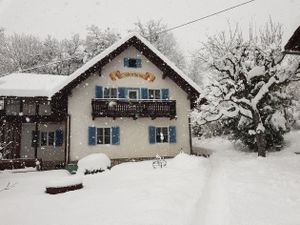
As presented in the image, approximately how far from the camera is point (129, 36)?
20188 mm

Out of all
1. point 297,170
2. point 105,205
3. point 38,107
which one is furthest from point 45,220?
point 38,107

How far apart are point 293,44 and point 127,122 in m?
11.9

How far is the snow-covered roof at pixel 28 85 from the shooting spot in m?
19.4

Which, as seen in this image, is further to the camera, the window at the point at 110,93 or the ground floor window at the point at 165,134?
the ground floor window at the point at 165,134

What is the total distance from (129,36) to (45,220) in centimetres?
1517

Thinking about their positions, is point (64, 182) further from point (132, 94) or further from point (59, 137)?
point (59, 137)

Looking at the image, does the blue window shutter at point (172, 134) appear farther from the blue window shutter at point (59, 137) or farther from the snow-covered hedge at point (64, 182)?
the snow-covered hedge at point (64, 182)

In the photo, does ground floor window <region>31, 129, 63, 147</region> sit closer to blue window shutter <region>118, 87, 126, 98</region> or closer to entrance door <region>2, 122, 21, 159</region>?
entrance door <region>2, 122, 21, 159</region>

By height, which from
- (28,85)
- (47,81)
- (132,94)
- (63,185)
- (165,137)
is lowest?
(63,185)

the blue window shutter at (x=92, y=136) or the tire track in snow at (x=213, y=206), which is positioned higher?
the blue window shutter at (x=92, y=136)

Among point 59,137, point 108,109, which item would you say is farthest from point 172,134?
point 59,137

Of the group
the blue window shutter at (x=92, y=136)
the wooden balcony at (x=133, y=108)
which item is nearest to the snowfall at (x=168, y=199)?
the blue window shutter at (x=92, y=136)

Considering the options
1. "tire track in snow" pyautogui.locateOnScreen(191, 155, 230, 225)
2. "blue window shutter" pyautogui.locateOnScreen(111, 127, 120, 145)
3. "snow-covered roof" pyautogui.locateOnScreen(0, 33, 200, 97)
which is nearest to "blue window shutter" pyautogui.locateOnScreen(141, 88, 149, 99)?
"snow-covered roof" pyautogui.locateOnScreen(0, 33, 200, 97)

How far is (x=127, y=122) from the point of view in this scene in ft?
67.3
